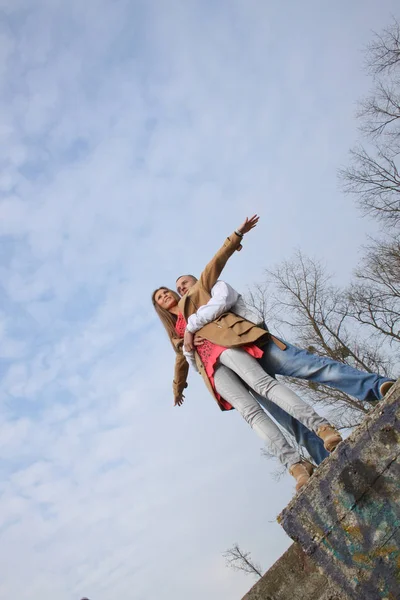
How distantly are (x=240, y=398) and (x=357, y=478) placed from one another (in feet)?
4.25

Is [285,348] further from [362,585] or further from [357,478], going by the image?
[362,585]

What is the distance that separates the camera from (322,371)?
3637 millimetres

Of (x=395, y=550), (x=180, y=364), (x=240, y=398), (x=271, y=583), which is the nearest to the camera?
(x=395, y=550)

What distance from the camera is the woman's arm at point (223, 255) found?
4.29 meters

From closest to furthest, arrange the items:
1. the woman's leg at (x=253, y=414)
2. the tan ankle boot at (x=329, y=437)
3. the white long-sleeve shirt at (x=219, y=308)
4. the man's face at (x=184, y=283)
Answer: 1. the tan ankle boot at (x=329, y=437)
2. the woman's leg at (x=253, y=414)
3. the white long-sleeve shirt at (x=219, y=308)
4. the man's face at (x=184, y=283)

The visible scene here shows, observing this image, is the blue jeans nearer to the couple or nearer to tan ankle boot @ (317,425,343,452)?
the couple

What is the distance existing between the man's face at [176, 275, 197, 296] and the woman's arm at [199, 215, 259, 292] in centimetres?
28

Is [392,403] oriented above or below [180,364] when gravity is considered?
below

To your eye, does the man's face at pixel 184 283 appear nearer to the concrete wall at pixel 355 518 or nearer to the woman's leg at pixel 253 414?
the woman's leg at pixel 253 414

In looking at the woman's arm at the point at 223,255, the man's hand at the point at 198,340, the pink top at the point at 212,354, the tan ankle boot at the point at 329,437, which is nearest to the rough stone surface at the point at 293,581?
the tan ankle boot at the point at 329,437

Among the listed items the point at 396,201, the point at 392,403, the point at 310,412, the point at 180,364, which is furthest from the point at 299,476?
the point at 396,201

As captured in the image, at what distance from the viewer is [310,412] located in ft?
11.2

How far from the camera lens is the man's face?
4684mm

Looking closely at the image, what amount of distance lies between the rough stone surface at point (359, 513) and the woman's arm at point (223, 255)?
2.03 m
